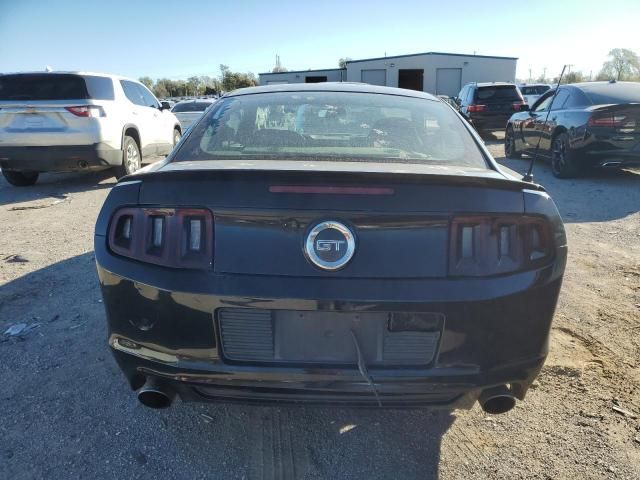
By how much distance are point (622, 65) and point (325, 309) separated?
6127cm

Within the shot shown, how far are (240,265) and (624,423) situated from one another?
2153 millimetres

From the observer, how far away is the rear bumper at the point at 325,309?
176 cm

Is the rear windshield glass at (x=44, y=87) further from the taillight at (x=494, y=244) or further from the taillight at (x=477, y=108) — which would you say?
the taillight at (x=477, y=108)

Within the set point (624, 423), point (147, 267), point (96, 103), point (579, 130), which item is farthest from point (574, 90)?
point (147, 267)

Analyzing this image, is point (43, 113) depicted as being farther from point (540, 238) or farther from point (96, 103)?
point (540, 238)

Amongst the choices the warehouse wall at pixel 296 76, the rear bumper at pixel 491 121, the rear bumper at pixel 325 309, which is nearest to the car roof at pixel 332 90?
the rear bumper at pixel 325 309

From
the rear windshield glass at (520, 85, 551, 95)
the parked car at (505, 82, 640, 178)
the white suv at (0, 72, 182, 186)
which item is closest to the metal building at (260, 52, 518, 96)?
the rear windshield glass at (520, 85, 551, 95)

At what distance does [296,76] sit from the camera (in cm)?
4041

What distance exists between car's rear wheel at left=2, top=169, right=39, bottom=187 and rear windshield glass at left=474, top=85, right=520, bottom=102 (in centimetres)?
1231

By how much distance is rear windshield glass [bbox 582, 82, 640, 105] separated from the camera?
7625mm

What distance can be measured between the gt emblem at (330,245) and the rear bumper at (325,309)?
77 millimetres

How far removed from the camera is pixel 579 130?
782 cm

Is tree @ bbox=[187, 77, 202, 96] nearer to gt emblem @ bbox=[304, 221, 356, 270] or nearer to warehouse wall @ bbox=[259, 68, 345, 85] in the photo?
warehouse wall @ bbox=[259, 68, 345, 85]

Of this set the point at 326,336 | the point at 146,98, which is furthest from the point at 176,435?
the point at 146,98
